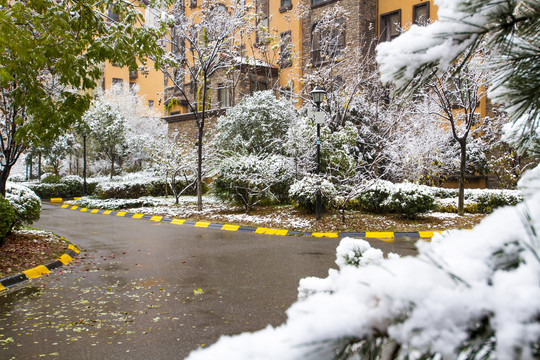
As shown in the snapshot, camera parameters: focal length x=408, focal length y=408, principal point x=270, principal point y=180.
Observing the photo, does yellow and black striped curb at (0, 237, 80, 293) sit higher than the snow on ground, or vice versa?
the snow on ground

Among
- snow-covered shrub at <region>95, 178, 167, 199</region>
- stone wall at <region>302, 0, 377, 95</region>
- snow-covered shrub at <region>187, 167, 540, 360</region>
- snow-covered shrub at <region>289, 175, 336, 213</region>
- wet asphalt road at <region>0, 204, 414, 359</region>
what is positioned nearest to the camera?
snow-covered shrub at <region>187, 167, 540, 360</region>

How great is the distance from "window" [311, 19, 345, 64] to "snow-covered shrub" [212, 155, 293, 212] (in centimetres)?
681

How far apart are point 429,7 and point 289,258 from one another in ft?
63.1

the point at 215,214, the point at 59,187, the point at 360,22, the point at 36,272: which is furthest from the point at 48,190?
the point at 360,22

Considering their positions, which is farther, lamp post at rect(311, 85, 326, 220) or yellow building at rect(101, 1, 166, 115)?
yellow building at rect(101, 1, 166, 115)

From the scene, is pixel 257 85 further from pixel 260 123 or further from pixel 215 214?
pixel 215 214

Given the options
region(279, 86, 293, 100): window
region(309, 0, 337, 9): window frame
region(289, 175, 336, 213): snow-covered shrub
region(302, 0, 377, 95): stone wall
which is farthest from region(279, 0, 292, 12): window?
region(289, 175, 336, 213): snow-covered shrub

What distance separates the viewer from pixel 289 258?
341 inches

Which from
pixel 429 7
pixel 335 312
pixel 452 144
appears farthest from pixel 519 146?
pixel 429 7

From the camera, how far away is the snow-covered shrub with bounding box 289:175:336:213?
13.8m

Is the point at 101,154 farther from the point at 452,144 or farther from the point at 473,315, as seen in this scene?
the point at 473,315

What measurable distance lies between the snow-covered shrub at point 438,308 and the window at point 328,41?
20.1 meters

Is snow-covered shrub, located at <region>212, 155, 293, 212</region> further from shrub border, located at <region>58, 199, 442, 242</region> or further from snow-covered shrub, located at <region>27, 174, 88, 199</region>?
snow-covered shrub, located at <region>27, 174, 88, 199</region>

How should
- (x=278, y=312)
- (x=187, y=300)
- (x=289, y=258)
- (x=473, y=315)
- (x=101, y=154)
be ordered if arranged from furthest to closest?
(x=101, y=154) → (x=289, y=258) → (x=187, y=300) → (x=278, y=312) → (x=473, y=315)
